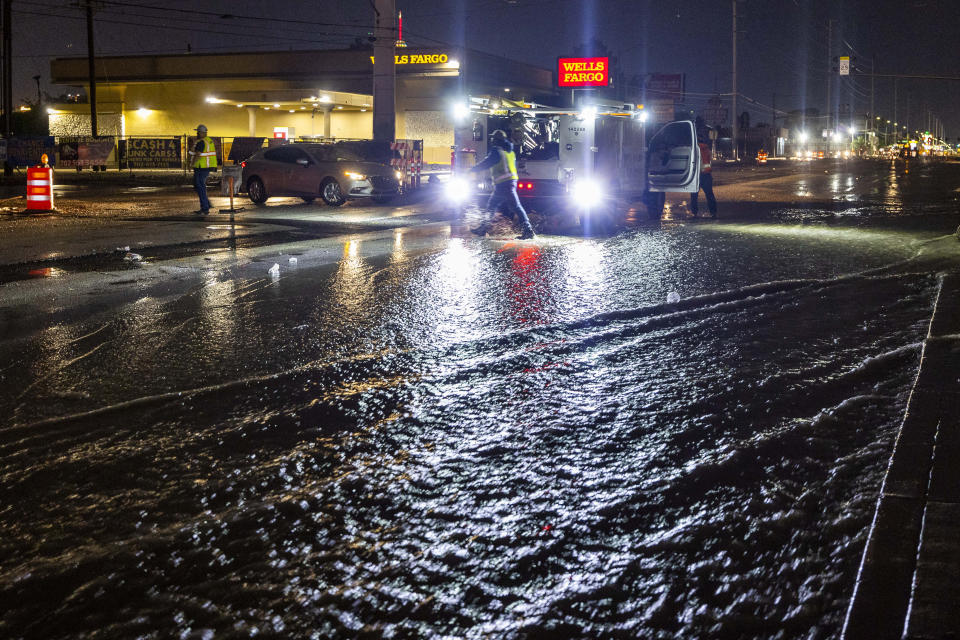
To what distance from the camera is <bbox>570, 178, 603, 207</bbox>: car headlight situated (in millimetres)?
18500

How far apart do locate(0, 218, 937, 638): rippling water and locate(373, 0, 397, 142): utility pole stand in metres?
21.0

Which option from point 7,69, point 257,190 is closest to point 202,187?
point 257,190

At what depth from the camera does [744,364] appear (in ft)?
22.0

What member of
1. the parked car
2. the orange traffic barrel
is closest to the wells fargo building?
the parked car

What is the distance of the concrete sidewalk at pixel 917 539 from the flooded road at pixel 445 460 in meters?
0.10

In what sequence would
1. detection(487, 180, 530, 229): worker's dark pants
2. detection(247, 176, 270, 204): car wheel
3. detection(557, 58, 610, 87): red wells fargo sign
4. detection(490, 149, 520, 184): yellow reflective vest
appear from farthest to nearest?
detection(557, 58, 610, 87): red wells fargo sign
detection(247, 176, 270, 204): car wheel
detection(490, 149, 520, 184): yellow reflective vest
detection(487, 180, 530, 229): worker's dark pants

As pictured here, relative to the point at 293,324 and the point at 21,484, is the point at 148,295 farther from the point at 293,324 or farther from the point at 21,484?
the point at 21,484

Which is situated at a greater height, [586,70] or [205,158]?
[586,70]

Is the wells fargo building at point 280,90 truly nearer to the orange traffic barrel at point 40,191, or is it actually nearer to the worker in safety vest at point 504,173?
the orange traffic barrel at point 40,191

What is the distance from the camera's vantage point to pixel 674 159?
20672 millimetres

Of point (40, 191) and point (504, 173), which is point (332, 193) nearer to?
point (40, 191)

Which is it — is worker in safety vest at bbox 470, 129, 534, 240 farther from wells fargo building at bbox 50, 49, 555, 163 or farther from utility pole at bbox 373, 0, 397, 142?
wells fargo building at bbox 50, 49, 555, 163

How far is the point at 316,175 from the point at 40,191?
265 inches

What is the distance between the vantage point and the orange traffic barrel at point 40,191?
20.7m
